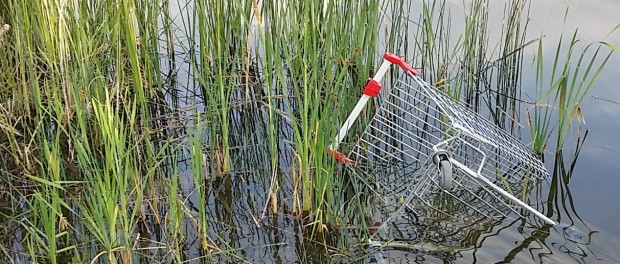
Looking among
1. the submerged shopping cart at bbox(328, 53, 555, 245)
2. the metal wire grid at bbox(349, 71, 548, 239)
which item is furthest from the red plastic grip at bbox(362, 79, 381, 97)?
the metal wire grid at bbox(349, 71, 548, 239)

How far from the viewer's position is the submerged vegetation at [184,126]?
2.89 m

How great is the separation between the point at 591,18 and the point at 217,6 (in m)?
3.05

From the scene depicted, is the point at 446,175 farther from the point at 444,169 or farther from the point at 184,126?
the point at 184,126

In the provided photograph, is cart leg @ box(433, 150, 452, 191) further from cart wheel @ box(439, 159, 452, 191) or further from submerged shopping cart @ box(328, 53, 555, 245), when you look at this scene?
submerged shopping cart @ box(328, 53, 555, 245)

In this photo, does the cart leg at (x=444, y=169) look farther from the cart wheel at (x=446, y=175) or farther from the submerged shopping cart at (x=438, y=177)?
the submerged shopping cart at (x=438, y=177)

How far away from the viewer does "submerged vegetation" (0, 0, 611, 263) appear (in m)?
2.89

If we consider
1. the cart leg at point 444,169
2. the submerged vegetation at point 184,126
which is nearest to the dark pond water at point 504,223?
the submerged vegetation at point 184,126

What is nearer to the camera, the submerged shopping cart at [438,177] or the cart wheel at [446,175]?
the cart wheel at [446,175]

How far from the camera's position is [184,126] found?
156 inches

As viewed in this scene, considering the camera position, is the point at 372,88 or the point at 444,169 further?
the point at 372,88

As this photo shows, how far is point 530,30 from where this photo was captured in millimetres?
5398

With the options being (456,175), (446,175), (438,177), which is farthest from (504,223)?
(446,175)

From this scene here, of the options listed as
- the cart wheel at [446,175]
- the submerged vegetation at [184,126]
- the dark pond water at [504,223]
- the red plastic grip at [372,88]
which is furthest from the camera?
the red plastic grip at [372,88]

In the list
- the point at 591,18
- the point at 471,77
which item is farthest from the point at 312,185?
the point at 591,18
